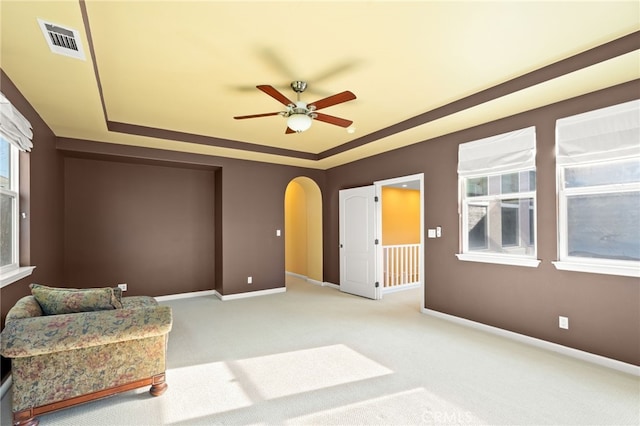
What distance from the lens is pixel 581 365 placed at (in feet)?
9.48

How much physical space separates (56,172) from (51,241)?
97 cm

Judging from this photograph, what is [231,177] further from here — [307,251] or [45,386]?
[45,386]

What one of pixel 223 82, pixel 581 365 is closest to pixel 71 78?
pixel 223 82

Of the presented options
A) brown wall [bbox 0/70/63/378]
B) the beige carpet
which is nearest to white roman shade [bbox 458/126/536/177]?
the beige carpet

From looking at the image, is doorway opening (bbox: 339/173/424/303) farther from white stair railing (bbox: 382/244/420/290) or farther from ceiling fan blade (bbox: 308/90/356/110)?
ceiling fan blade (bbox: 308/90/356/110)

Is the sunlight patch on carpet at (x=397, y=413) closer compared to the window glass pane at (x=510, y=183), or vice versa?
the sunlight patch on carpet at (x=397, y=413)

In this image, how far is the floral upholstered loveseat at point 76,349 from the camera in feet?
6.59

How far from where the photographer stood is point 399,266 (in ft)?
21.2

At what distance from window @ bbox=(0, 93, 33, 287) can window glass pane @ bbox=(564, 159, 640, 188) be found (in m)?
4.96

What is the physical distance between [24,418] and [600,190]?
4.84 metres

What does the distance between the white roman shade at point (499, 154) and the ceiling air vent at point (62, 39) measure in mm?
4001

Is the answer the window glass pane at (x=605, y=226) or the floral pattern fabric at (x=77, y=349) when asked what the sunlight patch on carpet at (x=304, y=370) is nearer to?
the floral pattern fabric at (x=77, y=349)

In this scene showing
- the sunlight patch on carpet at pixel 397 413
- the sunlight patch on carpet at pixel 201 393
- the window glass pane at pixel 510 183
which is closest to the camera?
the sunlight patch on carpet at pixel 397 413

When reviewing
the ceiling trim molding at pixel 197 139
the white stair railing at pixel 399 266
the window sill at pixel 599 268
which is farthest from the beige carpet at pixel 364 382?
the ceiling trim molding at pixel 197 139
